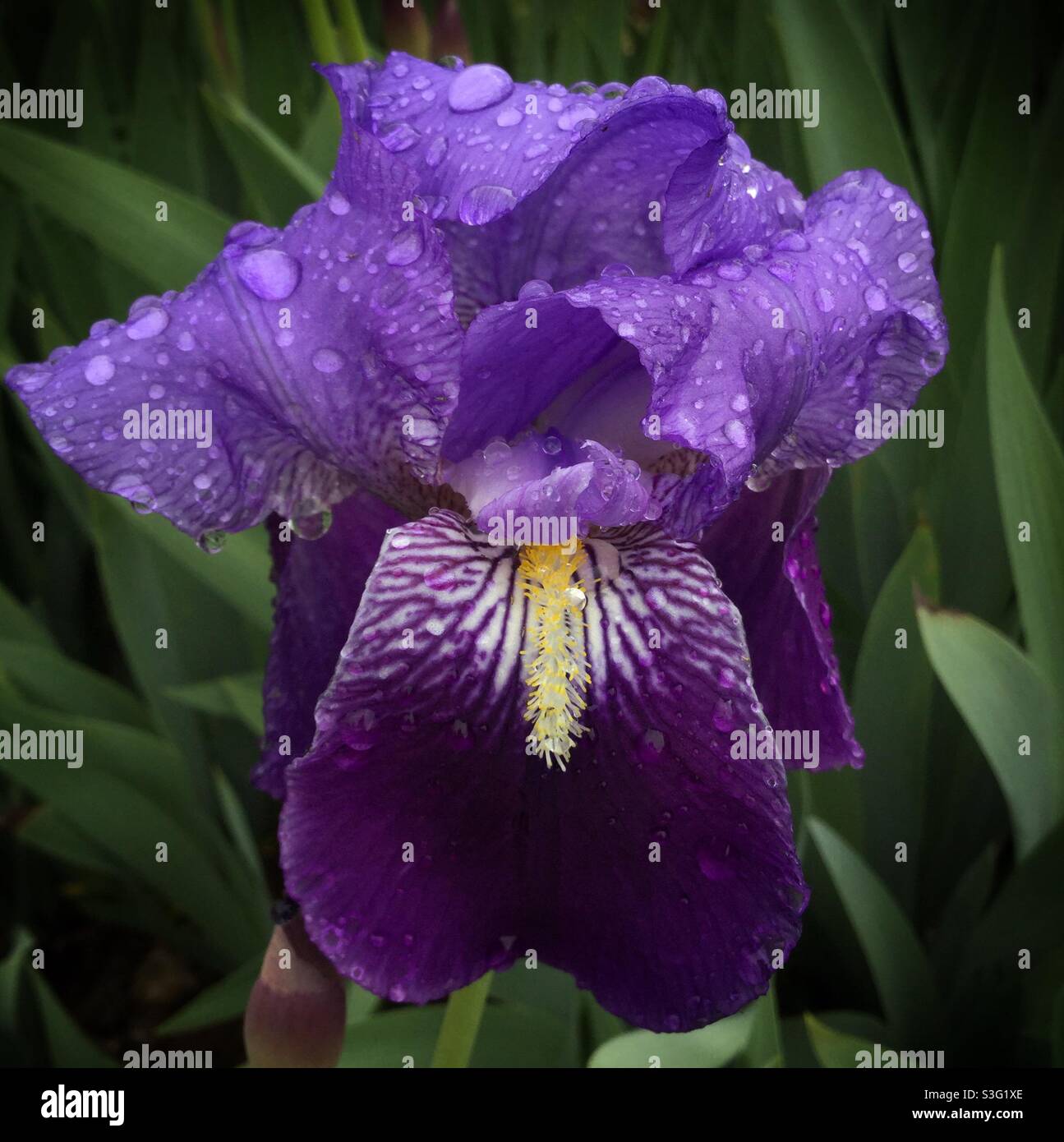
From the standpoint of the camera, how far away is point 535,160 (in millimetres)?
775

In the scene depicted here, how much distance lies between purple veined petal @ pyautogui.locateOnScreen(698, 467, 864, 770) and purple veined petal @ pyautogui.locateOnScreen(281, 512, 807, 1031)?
13cm

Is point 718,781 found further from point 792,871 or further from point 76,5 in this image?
point 76,5

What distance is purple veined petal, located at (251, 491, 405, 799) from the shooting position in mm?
893

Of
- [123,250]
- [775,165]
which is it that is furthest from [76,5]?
[775,165]

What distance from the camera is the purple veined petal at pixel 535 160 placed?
78 cm

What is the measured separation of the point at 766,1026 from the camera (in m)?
1.05

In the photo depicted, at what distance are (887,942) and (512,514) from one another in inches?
30.3

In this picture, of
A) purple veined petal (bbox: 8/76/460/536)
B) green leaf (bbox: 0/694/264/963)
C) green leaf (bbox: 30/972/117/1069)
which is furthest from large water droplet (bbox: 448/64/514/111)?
green leaf (bbox: 30/972/117/1069)

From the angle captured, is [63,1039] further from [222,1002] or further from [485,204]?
[485,204]

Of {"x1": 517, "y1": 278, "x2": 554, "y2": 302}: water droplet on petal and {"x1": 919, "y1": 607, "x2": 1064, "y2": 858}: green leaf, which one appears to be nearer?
{"x1": 517, "y1": 278, "x2": 554, "y2": 302}: water droplet on petal

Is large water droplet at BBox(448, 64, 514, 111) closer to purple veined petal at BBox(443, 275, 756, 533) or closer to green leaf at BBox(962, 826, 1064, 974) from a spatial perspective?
purple veined petal at BBox(443, 275, 756, 533)

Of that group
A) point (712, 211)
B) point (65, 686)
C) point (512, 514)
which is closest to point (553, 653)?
point (512, 514)

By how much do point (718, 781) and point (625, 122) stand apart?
46 centimetres

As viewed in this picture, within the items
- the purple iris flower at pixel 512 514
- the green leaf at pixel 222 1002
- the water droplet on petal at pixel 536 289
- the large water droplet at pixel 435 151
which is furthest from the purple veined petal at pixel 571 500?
the green leaf at pixel 222 1002
